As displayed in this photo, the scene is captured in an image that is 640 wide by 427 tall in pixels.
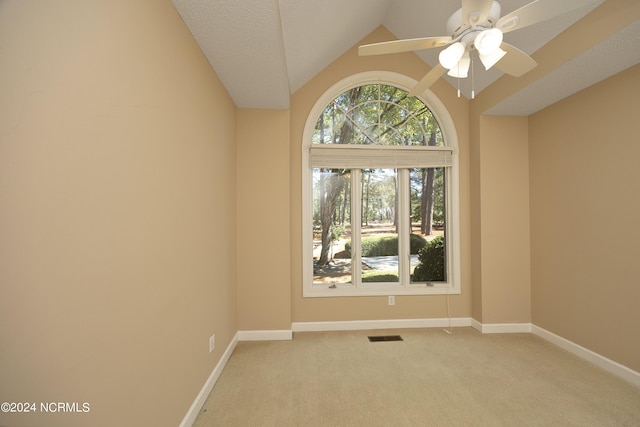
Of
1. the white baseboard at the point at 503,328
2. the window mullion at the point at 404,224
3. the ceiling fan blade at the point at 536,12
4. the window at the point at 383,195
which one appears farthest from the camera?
the window mullion at the point at 404,224

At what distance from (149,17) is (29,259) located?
1.24 metres

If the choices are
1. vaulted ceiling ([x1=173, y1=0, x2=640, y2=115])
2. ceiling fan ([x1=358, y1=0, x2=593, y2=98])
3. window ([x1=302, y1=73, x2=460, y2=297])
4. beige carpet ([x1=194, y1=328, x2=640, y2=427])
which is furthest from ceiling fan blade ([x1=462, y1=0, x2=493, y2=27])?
beige carpet ([x1=194, y1=328, x2=640, y2=427])

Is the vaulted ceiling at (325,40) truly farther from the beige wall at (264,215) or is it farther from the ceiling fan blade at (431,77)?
the ceiling fan blade at (431,77)

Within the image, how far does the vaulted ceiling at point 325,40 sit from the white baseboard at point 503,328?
2436 mm

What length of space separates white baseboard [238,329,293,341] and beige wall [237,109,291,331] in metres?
0.07

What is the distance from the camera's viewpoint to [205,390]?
6.87 ft

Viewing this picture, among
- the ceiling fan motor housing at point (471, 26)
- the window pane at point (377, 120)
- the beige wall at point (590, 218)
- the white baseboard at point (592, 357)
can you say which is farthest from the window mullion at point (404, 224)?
the ceiling fan motor housing at point (471, 26)

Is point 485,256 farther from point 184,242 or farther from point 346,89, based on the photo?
point 184,242

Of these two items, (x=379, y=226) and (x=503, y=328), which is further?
(x=379, y=226)

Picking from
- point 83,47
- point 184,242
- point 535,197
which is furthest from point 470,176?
point 83,47

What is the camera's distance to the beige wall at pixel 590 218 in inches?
91.4

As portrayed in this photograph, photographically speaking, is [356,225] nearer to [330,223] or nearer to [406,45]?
[330,223]

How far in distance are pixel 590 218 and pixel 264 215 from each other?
3.17m

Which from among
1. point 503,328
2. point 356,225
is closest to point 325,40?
point 356,225
